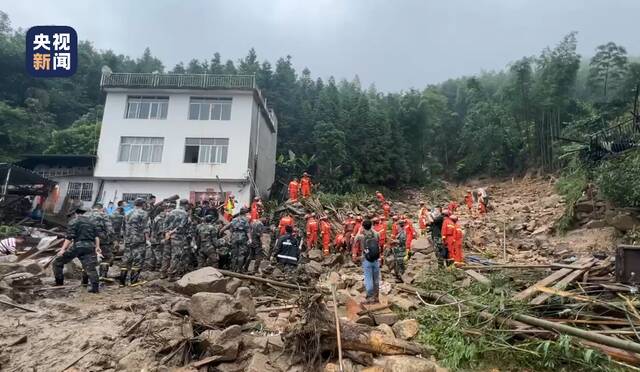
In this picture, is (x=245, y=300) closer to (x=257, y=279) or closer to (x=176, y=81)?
(x=257, y=279)

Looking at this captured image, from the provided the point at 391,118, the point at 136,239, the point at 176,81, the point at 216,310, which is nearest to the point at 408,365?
the point at 216,310

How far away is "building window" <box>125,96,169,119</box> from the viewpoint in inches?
870

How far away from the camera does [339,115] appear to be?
34.4 meters

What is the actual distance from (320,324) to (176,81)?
20274 mm

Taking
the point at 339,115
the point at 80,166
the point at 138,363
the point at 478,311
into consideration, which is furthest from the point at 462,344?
the point at 339,115

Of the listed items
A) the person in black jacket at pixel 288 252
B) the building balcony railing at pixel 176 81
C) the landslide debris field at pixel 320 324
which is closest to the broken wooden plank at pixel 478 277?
the landslide debris field at pixel 320 324

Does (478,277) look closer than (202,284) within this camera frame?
No

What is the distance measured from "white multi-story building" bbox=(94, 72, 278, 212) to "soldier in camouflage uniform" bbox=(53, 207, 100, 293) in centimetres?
1264

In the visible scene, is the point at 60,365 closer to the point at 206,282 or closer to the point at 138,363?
the point at 138,363

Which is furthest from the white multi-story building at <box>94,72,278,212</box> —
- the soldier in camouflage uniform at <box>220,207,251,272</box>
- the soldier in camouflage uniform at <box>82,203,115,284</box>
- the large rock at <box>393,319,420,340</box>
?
the large rock at <box>393,319,420,340</box>

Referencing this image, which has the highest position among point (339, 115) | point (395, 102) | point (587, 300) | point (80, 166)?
point (395, 102)

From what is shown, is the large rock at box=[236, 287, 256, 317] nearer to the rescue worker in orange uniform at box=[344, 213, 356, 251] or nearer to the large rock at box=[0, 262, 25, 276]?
the large rock at box=[0, 262, 25, 276]

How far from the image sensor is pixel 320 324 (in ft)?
17.1

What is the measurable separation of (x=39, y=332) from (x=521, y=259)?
41.0 ft
